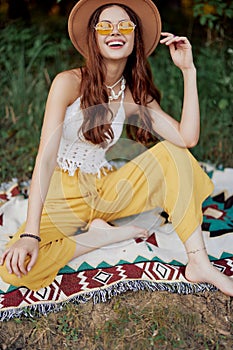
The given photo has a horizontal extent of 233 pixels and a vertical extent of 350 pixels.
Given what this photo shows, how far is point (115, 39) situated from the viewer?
1.99 metres

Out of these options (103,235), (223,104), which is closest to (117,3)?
(103,235)

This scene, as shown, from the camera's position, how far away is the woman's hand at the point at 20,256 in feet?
5.92

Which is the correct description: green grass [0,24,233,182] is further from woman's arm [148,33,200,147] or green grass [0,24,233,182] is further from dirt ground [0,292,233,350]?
dirt ground [0,292,233,350]

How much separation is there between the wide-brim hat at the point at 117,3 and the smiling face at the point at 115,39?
4 centimetres

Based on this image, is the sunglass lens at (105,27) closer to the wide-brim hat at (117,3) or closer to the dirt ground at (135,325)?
the wide-brim hat at (117,3)

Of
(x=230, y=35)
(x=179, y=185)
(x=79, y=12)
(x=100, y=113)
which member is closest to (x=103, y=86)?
(x=100, y=113)

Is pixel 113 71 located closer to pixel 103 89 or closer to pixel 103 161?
pixel 103 89

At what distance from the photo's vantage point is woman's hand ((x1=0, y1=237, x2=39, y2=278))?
1804 mm

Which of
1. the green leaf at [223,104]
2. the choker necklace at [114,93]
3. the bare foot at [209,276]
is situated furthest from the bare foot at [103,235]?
the green leaf at [223,104]

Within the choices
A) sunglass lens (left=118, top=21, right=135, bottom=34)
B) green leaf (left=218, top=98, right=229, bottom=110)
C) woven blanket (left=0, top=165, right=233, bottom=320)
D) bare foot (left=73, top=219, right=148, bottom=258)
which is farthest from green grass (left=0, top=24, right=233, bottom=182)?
sunglass lens (left=118, top=21, right=135, bottom=34)

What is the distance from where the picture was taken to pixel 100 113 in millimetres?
2154

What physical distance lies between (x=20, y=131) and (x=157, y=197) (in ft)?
4.31

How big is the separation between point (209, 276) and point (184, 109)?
0.64 meters

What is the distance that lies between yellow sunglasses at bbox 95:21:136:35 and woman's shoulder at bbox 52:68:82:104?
Answer: 0.20 m
